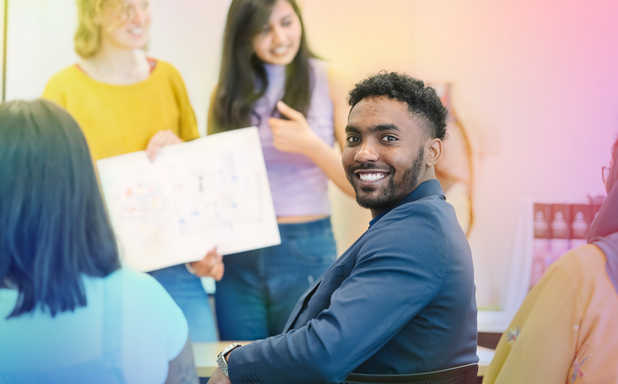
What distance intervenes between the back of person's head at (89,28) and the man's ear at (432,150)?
4.94 feet

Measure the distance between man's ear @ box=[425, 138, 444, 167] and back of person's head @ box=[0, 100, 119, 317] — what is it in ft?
3.44

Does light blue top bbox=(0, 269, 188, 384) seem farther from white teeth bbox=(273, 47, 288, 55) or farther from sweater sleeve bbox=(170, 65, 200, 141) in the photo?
white teeth bbox=(273, 47, 288, 55)

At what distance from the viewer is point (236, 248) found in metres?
2.43

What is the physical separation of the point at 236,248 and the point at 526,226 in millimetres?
1081

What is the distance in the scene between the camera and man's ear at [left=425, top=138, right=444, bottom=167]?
154cm

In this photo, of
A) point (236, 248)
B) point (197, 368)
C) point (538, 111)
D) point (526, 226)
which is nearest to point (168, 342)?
point (197, 368)

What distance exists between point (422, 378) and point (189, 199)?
4.50ft

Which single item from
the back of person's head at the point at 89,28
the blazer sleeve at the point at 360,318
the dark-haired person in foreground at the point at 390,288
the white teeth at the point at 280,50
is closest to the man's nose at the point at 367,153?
the dark-haired person in foreground at the point at 390,288

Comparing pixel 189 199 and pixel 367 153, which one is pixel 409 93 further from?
pixel 189 199

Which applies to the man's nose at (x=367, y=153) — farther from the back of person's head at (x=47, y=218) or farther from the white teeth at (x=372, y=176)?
the back of person's head at (x=47, y=218)

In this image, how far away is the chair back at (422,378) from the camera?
1.31 meters

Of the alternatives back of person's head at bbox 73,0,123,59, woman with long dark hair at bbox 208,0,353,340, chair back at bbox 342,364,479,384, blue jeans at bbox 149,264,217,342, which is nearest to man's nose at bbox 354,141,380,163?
chair back at bbox 342,364,479,384

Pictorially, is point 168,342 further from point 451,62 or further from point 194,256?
point 451,62

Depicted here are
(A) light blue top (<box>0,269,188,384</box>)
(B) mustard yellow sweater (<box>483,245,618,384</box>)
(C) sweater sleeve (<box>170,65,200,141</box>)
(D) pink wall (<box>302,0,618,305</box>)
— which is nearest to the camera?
(B) mustard yellow sweater (<box>483,245,618,384</box>)
